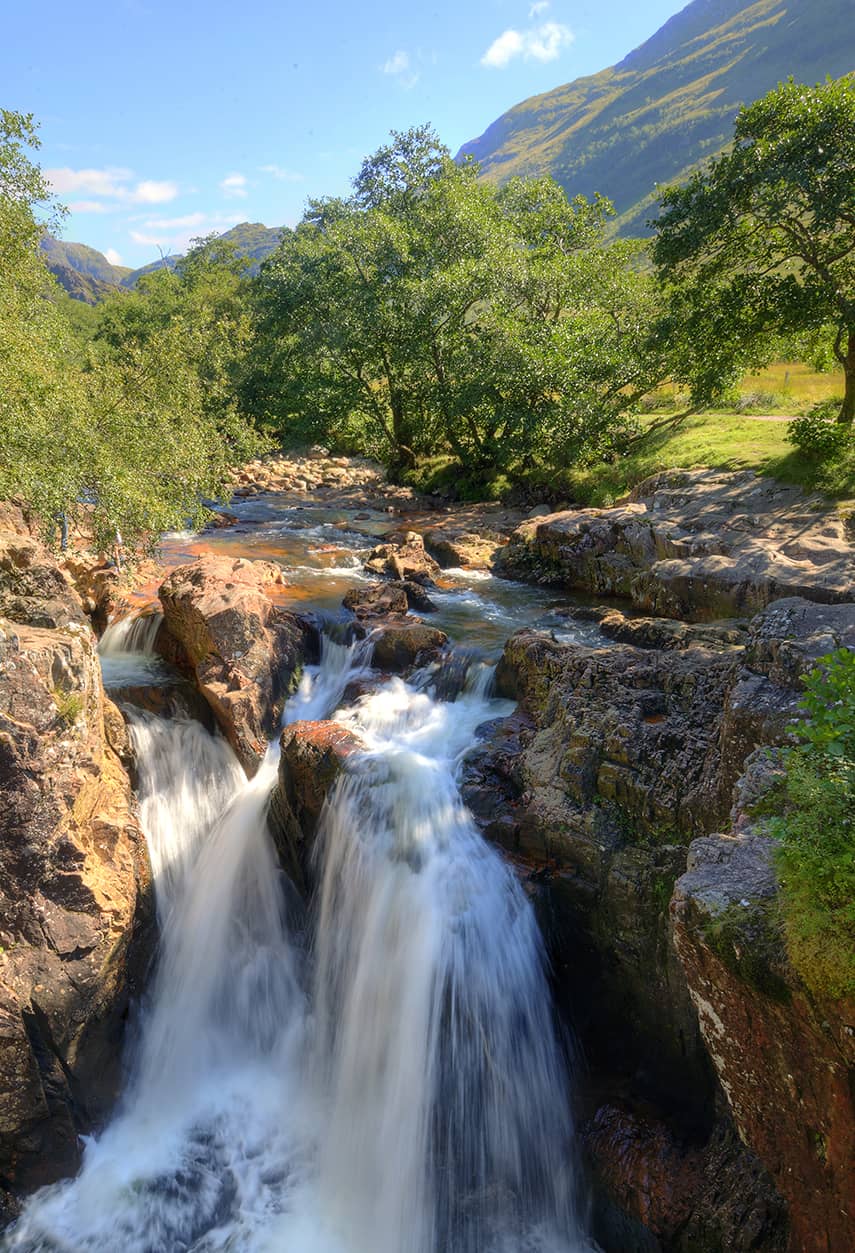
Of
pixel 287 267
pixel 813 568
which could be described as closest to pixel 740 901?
pixel 813 568

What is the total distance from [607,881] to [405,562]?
43.8ft

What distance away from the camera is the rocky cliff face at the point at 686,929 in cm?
514

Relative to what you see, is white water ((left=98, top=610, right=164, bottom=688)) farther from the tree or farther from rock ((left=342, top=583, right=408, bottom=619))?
the tree

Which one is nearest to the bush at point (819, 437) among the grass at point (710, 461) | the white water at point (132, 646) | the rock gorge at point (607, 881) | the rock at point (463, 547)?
the grass at point (710, 461)

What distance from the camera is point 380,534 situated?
2528cm

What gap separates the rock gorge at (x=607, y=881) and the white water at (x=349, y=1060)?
48 centimetres

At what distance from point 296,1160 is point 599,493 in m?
21.0

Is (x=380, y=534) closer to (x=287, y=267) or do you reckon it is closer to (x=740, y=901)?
(x=287, y=267)

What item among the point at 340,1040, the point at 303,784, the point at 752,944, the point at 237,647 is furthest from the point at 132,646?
the point at 752,944

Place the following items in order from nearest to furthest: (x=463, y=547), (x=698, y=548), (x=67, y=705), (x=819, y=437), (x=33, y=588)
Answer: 1. (x=67, y=705)
2. (x=33, y=588)
3. (x=698, y=548)
4. (x=819, y=437)
5. (x=463, y=547)

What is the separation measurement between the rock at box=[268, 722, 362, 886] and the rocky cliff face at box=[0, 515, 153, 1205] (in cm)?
231

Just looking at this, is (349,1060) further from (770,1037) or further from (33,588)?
(33,588)

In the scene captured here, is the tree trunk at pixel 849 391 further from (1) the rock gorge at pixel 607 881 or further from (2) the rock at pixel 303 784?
(2) the rock at pixel 303 784

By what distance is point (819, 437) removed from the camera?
1798cm
